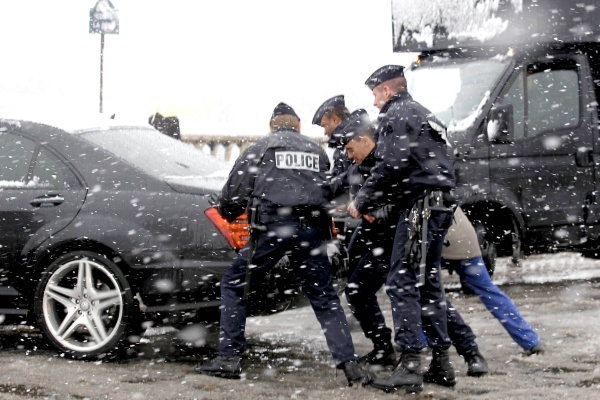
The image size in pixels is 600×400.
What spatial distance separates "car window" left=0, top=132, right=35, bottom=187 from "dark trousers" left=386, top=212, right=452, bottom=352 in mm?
2368

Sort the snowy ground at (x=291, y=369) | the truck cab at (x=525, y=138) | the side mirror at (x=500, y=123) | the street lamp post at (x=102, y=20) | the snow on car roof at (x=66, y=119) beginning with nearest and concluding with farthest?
the snowy ground at (x=291, y=369) → the snow on car roof at (x=66, y=119) → the side mirror at (x=500, y=123) → the truck cab at (x=525, y=138) → the street lamp post at (x=102, y=20)

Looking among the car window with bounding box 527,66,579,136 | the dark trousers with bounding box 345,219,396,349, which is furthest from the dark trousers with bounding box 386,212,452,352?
the car window with bounding box 527,66,579,136

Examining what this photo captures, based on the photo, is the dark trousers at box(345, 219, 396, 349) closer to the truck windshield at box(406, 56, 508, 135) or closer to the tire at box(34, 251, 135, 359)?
the tire at box(34, 251, 135, 359)

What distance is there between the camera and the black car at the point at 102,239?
233 inches

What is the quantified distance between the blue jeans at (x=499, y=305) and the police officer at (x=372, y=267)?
0.22 metres

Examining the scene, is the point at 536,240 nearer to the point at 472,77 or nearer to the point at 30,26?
the point at 472,77

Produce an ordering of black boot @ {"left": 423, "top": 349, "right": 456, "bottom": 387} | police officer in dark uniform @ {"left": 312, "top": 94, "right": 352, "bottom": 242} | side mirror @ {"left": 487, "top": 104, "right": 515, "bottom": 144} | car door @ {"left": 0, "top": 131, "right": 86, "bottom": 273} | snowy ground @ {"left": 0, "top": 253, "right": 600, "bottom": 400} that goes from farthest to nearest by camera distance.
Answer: side mirror @ {"left": 487, "top": 104, "right": 515, "bottom": 144} → car door @ {"left": 0, "top": 131, "right": 86, "bottom": 273} → police officer in dark uniform @ {"left": 312, "top": 94, "right": 352, "bottom": 242} → black boot @ {"left": 423, "top": 349, "right": 456, "bottom": 387} → snowy ground @ {"left": 0, "top": 253, "right": 600, "bottom": 400}

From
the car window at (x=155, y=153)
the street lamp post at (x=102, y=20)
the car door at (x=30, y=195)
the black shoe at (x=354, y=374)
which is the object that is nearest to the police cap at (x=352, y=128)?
the car window at (x=155, y=153)

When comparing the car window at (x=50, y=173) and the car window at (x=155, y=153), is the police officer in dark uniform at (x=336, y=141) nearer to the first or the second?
the car window at (x=155, y=153)

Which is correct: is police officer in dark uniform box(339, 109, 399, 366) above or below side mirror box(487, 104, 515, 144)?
below

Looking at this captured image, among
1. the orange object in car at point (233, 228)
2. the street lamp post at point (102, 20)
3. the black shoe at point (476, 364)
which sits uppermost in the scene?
the street lamp post at point (102, 20)

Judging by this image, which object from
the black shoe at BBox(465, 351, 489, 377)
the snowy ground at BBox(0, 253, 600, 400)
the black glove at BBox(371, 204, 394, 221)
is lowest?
the snowy ground at BBox(0, 253, 600, 400)

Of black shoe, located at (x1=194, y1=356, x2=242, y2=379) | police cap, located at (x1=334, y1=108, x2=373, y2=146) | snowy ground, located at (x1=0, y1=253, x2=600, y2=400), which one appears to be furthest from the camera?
police cap, located at (x1=334, y1=108, x2=373, y2=146)

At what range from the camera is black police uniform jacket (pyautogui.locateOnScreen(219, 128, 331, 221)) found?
223 inches
